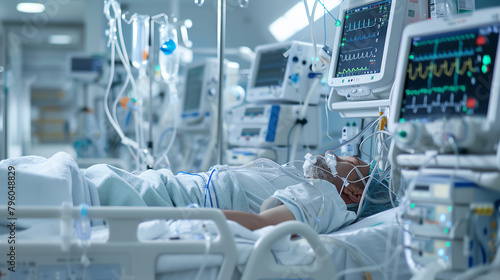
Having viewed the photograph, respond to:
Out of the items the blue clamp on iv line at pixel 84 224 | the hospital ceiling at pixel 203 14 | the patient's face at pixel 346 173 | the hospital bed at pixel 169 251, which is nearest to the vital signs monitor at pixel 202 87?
the hospital ceiling at pixel 203 14

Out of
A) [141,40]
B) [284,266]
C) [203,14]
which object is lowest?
[284,266]

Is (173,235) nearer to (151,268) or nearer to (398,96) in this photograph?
(151,268)

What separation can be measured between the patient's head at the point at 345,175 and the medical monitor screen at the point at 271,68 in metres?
1.61

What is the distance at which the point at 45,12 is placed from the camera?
10.2 metres

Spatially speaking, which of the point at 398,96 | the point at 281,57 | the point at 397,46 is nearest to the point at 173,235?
the point at 398,96

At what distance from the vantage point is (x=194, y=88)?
5027 millimetres

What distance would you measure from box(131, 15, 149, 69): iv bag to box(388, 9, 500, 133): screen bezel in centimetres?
230

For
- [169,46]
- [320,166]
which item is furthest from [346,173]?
[169,46]

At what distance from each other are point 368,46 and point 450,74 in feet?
3.25

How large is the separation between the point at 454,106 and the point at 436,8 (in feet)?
3.28

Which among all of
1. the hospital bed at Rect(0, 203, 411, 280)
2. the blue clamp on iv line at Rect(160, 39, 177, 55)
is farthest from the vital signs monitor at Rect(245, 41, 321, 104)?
the hospital bed at Rect(0, 203, 411, 280)

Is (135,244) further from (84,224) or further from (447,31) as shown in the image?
(447,31)

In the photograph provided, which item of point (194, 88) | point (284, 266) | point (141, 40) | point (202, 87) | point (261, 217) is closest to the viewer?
point (284, 266)

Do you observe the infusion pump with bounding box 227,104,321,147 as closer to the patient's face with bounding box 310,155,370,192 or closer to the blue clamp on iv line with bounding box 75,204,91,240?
the patient's face with bounding box 310,155,370,192
